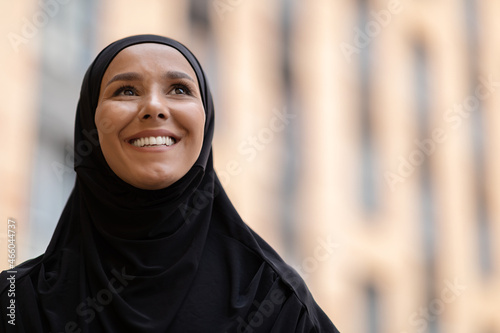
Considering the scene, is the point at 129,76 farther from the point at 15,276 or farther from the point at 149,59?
the point at 15,276

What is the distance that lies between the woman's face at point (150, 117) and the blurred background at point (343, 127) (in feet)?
5.73

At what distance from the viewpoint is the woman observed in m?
1.10

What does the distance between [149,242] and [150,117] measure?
0.70 feet

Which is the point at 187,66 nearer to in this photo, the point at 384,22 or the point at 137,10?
the point at 137,10

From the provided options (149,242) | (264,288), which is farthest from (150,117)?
(264,288)

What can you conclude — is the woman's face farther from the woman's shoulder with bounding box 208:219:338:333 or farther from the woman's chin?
the woman's shoulder with bounding box 208:219:338:333

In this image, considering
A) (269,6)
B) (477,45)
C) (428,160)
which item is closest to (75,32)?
(269,6)

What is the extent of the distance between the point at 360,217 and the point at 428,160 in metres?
1.72

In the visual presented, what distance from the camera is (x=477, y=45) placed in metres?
7.65

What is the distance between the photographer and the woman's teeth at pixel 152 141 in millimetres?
1115

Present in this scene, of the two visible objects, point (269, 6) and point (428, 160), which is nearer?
point (269, 6)

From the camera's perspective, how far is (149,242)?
1.12 meters

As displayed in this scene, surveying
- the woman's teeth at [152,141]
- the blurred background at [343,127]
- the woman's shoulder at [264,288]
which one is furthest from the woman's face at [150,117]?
the blurred background at [343,127]

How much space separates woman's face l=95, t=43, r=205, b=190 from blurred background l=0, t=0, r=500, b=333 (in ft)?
5.73
